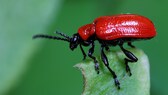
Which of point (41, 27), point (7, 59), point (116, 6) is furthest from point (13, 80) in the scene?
point (116, 6)

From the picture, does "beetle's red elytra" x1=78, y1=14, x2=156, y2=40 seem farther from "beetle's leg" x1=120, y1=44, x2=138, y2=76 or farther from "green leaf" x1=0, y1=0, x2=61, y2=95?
"green leaf" x1=0, y1=0, x2=61, y2=95

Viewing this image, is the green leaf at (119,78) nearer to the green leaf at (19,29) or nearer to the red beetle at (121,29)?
the red beetle at (121,29)

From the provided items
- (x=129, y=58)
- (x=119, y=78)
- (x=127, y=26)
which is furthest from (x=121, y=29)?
(x=119, y=78)

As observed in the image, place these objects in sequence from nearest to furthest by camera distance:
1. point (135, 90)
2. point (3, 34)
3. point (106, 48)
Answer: point (135, 90)
point (106, 48)
point (3, 34)

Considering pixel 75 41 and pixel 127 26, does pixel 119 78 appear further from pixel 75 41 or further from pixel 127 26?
pixel 75 41

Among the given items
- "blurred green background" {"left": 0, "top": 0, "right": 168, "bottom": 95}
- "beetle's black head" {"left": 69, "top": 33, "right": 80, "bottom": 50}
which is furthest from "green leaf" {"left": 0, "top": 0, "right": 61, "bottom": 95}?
"beetle's black head" {"left": 69, "top": 33, "right": 80, "bottom": 50}

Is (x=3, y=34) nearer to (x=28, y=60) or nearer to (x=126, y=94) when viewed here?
(x=28, y=60)
